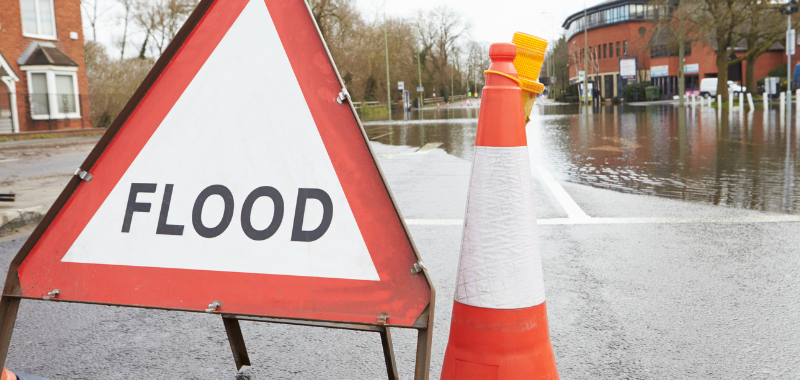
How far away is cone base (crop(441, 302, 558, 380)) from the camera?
2.18 m

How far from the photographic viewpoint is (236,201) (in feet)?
7.17

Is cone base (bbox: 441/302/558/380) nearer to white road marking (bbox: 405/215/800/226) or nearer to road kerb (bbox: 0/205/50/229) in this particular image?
white road marking (bbox: 405/215/800/226)

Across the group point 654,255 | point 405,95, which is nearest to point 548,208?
point 654,255

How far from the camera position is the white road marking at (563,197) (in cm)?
665

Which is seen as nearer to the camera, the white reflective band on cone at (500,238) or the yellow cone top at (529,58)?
the white reflective band on cone at (500,238)

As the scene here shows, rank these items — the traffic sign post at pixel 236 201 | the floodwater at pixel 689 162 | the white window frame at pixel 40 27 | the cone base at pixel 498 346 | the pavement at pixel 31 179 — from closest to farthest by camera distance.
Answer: the traffic sign post at pixel 236 201
the cone base at pixel 498 346
the pavement at pixel 31 179
the floodwater at pixel 689 162
the white window frame at pixel 40 27

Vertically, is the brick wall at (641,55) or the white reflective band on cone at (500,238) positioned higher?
the brick wall at (641,55)

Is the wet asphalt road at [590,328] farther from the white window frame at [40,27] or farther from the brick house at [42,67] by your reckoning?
the white window frame at [40,27]

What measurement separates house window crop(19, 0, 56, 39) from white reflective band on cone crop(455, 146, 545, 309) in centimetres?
3236

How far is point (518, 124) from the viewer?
228 centimetres

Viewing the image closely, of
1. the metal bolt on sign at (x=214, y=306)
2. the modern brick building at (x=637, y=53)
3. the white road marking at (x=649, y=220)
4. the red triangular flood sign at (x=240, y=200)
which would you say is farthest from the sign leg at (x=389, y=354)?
the modern brick building at (x=637, y=53)

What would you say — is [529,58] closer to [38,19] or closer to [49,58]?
[49,58]

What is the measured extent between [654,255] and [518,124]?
10.1 ft

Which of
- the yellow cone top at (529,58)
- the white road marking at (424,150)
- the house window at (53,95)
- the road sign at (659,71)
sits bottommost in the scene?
the white road marking at (424,150)
